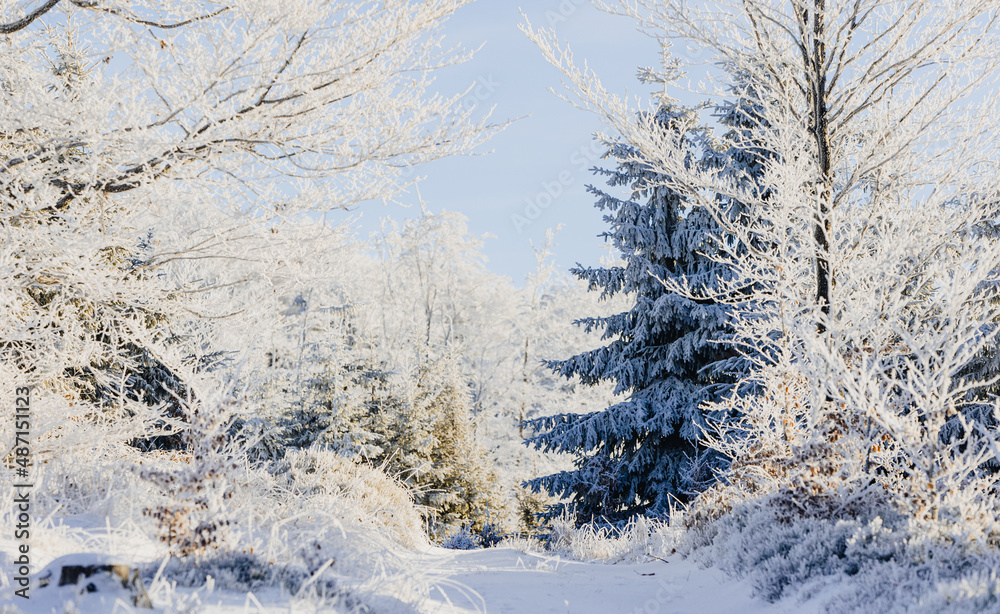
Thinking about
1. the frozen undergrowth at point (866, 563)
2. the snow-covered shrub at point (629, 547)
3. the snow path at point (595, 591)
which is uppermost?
the frozen undergrowth at point (866, 563)

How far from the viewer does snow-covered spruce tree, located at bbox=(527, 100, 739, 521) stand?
11477 mm

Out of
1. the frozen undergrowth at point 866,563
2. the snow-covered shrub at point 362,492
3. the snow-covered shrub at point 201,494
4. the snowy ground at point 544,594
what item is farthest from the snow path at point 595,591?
the snow-covered shrub at point 362,492

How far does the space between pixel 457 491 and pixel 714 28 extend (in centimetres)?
1359

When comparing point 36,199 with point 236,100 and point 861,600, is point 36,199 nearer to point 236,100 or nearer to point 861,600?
point 236,100

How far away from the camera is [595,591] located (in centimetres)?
452

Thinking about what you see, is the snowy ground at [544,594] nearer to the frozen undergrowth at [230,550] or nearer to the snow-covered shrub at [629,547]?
the frozen undergrowth at [230,550]

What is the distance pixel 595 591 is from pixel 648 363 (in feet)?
27.4

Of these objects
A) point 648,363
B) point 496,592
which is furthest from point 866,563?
point 648,363

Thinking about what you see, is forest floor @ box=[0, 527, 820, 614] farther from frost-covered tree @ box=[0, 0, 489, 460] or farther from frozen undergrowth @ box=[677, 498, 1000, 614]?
frost-covered tree @ box=[0, 0, 489, 460]

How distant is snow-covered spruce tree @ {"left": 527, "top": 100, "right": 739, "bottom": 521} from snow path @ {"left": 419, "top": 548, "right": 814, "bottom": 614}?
6100mm

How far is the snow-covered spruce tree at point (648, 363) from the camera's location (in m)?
11.5

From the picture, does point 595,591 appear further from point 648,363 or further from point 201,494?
point 648,363

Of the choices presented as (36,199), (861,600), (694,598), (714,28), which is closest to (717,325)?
(714,28)

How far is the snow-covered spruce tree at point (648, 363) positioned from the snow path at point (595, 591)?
6100 millimetres
